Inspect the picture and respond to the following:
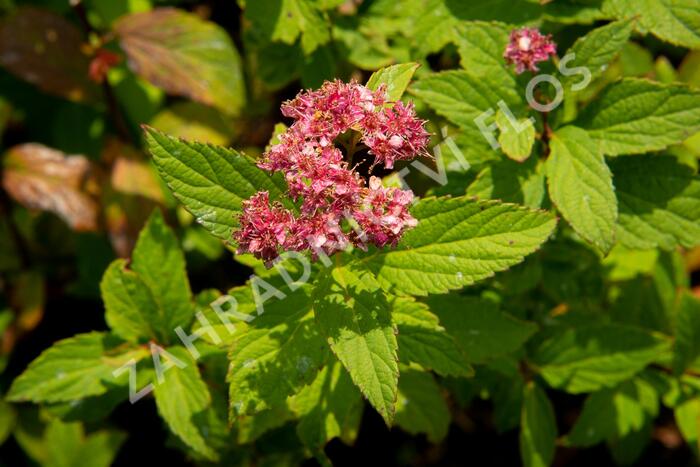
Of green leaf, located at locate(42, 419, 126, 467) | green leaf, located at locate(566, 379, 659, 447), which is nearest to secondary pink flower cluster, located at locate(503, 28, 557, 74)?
green leaf, located at locate(566, 379, 659, 447)

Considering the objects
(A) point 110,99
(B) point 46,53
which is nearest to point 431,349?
(A) point 110,99

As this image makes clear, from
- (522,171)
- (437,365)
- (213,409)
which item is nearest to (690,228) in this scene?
(522,171)

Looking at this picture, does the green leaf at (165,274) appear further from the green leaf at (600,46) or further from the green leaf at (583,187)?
the green leaf at (600,46)

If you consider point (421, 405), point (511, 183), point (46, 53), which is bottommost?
point (421, 405)

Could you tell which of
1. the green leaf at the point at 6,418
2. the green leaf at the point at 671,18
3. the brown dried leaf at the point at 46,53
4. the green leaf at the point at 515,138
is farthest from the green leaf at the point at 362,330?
the green leaf at the point at 6,418

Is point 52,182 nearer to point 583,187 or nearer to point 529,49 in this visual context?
point 529,49

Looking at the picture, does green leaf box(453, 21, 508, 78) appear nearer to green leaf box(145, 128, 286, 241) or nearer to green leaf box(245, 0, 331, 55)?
green leaf box(245, 0, 331, 55)
